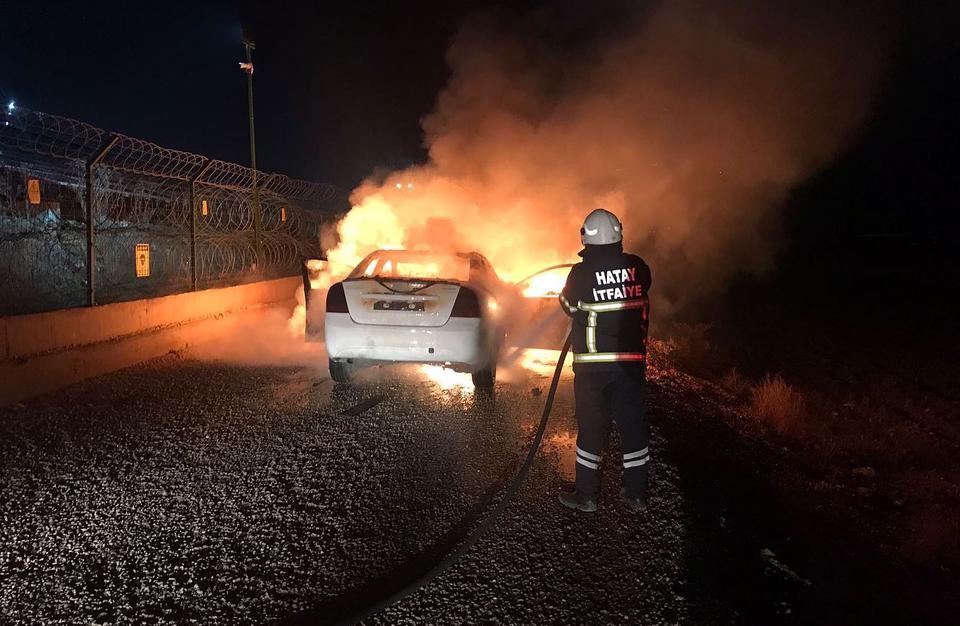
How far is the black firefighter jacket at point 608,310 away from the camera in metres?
4.08

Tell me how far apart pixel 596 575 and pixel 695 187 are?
11.2 metres

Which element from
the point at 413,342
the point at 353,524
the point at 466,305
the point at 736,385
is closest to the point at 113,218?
the point at 413,342

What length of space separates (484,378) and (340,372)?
1538 millimetres

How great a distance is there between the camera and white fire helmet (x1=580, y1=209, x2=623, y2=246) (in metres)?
4.14

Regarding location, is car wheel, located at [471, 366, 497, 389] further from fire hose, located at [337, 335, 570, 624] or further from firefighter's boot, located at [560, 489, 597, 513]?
firefighter's boot, located at [560, 489, 597, 513]

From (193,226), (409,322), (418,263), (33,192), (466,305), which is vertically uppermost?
(33,192)

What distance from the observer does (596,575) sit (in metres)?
3.26

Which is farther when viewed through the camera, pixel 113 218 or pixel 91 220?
pixel 113 218

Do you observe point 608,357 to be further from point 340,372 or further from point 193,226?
point 193,226

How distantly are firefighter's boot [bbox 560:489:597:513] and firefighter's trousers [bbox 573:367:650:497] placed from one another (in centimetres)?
3

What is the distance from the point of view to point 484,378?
6734mm

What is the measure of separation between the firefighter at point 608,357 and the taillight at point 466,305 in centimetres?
223

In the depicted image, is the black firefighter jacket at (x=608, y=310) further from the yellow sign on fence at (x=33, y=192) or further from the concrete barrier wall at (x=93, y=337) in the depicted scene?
the yellow sign on fence at (x=33, y=192)

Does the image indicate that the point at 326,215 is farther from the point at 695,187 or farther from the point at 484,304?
the point at 484,304
